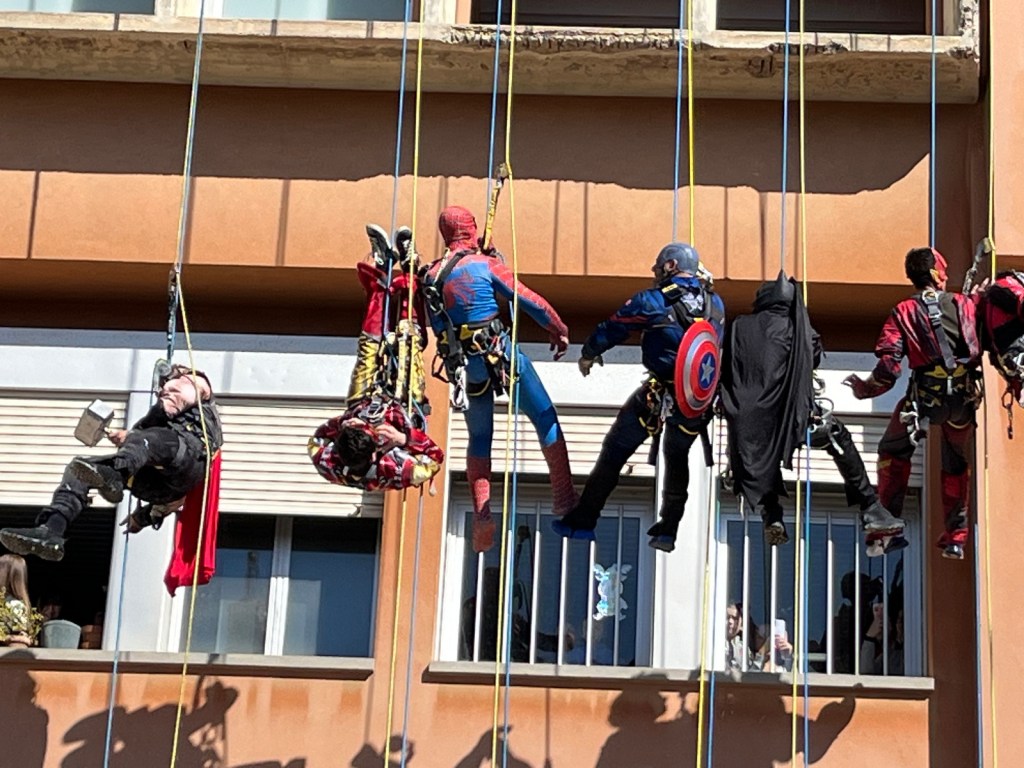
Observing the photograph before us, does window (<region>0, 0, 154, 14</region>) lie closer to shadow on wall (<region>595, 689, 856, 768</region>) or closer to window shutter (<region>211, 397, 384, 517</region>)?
window shutter (<region>211, 397, 384, 517</region>)

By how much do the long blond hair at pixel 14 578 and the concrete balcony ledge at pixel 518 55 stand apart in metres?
3.10

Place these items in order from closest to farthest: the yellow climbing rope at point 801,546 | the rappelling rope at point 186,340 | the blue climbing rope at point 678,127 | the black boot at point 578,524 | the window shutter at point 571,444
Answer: the rappelling rope at point 186,340, the black boot at point 578,524, the yellow climbing rope at point 801,546, the blue climbing rope at point 678,127, the window shutter at point 571,444

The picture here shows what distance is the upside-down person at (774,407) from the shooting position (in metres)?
13.6

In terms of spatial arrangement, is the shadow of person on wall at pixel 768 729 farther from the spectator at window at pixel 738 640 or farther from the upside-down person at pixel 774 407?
the upside-down person at pixel 774 407

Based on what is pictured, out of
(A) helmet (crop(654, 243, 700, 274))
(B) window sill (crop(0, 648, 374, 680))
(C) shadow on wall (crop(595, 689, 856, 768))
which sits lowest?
(C) shadow on wall (crop(595, 689, 856, 768))

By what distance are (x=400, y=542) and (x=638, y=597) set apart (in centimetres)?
149

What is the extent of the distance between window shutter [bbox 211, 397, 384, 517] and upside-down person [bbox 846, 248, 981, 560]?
338 cm

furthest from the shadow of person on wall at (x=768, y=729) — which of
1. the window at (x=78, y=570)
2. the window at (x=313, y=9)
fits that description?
the window at (x=313, y=9)

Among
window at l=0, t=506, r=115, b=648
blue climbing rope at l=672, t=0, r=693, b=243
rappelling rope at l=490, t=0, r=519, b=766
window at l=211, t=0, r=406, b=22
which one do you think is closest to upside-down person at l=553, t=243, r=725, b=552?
rappelling rope at l=490, t=0, r=519, b=766

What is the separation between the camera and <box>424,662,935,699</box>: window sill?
14.7 meters

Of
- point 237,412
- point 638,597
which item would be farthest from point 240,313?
point 638,597

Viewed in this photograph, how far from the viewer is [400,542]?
15.2 meters

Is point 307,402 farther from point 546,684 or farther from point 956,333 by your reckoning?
point 956,333

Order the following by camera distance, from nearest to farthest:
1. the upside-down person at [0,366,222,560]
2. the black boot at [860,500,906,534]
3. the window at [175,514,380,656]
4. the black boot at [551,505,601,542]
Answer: the upside-down person at [0,366,222,560] < the black boot at [860,500,906,534] < the black boot at [551,505,601,542] < the window at [175,514,380,656]
